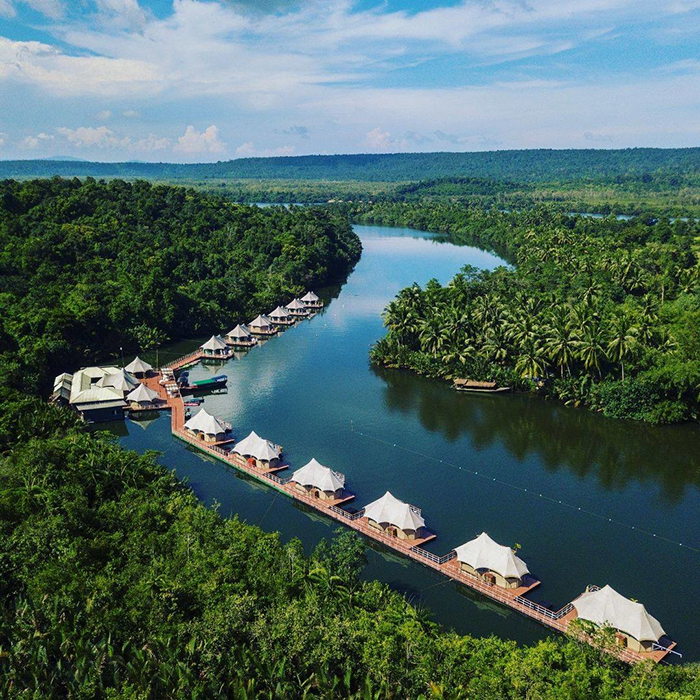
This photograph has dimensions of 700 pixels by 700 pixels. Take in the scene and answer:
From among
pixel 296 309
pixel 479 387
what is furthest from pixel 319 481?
pixel 296 309

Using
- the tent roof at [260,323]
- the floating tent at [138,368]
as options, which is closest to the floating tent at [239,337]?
the tent roof at [260,323]

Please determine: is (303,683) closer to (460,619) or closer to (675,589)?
(460,619)

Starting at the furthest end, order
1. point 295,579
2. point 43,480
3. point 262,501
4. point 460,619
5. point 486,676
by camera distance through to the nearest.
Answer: point 262,501
point 43,480
point 460,619
point 295,579
point 486,676

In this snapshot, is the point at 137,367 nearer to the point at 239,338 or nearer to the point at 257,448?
the point at 239,338

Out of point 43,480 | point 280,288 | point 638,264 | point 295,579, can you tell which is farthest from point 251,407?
point 638,264

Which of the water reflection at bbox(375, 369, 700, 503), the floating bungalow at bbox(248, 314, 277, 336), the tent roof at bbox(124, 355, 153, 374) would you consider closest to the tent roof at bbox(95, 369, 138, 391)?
the tent roof at bbox(124, 355, 153, 374)

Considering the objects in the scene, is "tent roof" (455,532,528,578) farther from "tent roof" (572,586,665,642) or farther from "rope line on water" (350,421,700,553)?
"rope line on water" (350,421,700,553)

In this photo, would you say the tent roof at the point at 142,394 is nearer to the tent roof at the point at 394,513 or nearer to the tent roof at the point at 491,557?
the tent roof at the point at 394,513
